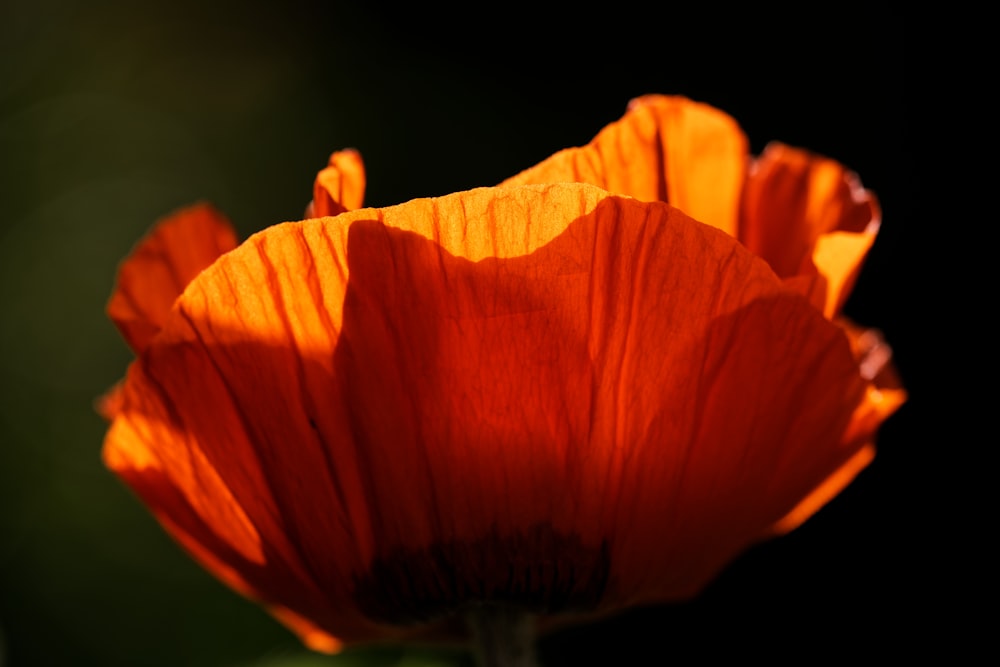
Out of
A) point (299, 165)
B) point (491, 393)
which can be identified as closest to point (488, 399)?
point (491, 393)

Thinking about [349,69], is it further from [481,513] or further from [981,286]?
A: [481,513]

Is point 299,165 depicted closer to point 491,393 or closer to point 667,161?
point 667,161

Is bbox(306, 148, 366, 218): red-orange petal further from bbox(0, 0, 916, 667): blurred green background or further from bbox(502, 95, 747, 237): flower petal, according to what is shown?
bbox(0, 0, 916, 667): blurred green background

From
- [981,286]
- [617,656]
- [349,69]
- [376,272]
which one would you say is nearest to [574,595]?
[376,272]

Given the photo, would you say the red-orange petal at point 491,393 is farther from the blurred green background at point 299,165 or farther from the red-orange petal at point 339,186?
the blurred green background at point 299,165

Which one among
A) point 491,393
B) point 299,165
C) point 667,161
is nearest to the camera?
point 491,393

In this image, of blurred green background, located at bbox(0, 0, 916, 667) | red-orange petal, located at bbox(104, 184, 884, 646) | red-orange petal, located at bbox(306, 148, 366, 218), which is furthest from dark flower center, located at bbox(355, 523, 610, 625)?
blurred green background, located at bbox(0, 0, 916, 667)

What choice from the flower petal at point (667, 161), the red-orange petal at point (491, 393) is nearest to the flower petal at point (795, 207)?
the flower petal at point (667, 161)
